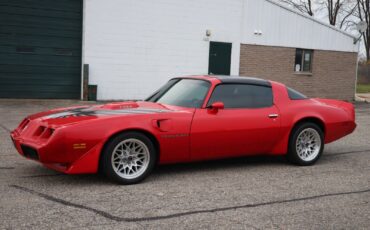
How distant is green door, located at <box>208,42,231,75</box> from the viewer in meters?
19.2

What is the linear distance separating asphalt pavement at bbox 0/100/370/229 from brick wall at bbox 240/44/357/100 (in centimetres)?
1303

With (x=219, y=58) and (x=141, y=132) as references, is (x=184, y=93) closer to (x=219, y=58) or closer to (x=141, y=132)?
(x=141, y=132)

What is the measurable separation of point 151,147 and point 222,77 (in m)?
1.76

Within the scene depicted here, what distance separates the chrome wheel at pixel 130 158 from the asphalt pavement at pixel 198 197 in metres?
0.18

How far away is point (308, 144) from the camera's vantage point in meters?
7.30

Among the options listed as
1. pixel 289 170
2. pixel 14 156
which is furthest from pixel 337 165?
pixel 14 156

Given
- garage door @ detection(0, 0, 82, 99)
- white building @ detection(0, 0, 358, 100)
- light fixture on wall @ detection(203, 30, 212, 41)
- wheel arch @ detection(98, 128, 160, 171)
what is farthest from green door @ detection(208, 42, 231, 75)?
wheel arch @ detection(98, 128, 160, 171)

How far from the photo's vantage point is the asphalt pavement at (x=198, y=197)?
4.44m

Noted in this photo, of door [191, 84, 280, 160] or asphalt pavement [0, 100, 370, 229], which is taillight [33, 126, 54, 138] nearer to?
asphalt pavement [0, 100, 370, 229]

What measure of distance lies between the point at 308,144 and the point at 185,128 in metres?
2.26

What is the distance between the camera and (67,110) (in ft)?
20.8

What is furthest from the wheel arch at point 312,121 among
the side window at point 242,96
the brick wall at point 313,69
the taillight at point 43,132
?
the brick wall at point 313,69

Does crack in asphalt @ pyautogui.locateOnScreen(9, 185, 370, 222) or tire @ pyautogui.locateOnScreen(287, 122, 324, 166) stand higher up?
tire @ pyautogui.locateOnScreen(287, 122, 324, 166)

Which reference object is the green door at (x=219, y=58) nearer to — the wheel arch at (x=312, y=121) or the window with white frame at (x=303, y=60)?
the window with white frame at (x=303, y=60)
